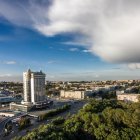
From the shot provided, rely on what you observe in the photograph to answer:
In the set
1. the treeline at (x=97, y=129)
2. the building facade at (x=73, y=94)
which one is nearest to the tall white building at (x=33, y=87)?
the building facade at (x=73, y=94)

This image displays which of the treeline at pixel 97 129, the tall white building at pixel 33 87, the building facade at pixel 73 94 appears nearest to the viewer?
the treeline at pixel 97 129

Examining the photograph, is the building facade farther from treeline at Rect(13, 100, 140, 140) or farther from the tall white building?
treeline at Rect(13, 100, 140, 140)

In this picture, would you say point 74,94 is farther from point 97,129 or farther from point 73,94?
point 97,129

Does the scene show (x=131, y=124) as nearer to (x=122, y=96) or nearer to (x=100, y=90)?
(x=122, y=96)

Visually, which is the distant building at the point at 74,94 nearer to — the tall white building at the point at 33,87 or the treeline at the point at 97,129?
the tall white building at the point at 33,87

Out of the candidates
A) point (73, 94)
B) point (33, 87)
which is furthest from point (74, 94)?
point (33, 87)

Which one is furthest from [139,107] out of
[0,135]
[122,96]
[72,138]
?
[122,96]

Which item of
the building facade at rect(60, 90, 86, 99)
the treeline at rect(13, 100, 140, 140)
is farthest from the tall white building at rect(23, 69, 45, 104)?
the treeline at rect(13, 100, 140, 140)

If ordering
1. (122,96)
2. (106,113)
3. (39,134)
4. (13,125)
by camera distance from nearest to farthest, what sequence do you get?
(39,134), (106,113), (13,125), (122,96)
